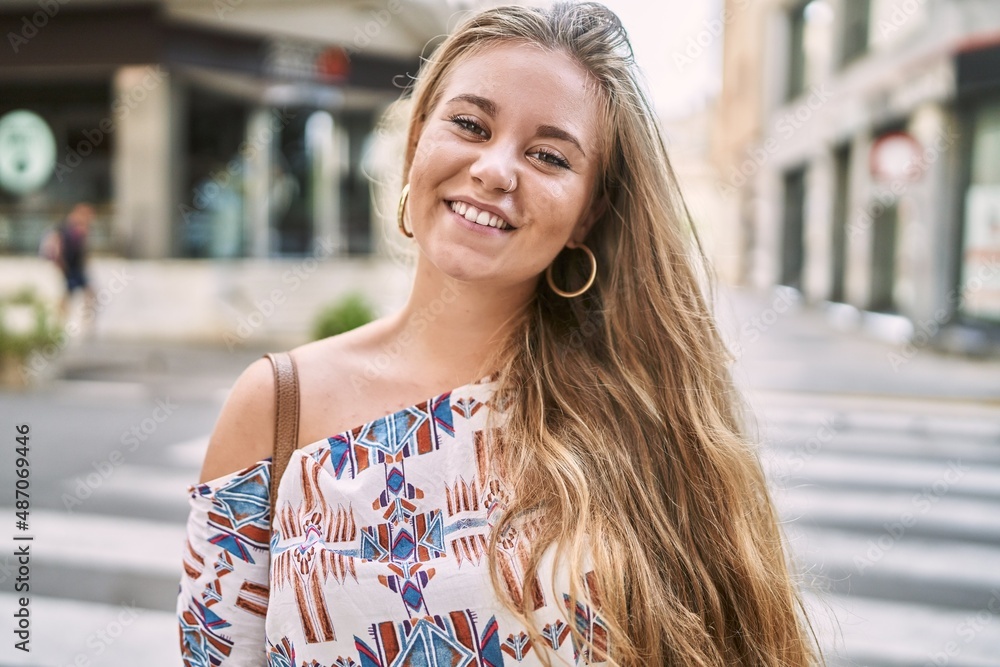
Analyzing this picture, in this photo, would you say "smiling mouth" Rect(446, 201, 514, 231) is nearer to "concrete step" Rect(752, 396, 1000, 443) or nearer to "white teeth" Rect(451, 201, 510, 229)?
"white teeth" Rect(451, 201, 510, 229)

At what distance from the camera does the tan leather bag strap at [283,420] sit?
151 centimetres

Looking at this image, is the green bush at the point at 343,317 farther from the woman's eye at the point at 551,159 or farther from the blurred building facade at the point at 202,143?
the woman's eye at the point at 551,159

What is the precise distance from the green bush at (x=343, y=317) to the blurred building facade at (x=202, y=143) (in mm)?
4433

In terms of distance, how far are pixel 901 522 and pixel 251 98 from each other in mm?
18068

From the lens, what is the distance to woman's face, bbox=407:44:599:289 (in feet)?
4.91

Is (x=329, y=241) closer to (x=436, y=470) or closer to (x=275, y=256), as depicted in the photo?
(x=275, y=256)

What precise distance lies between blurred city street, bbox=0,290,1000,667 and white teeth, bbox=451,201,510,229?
0.72 m

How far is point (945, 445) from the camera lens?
7.34 metres

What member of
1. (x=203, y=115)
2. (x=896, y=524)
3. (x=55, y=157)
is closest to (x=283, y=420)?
(x=896, y=524)

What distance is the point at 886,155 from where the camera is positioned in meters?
13.9

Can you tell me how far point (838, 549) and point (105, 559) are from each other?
403cm

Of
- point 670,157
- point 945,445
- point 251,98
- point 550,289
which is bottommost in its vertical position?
point 550,289

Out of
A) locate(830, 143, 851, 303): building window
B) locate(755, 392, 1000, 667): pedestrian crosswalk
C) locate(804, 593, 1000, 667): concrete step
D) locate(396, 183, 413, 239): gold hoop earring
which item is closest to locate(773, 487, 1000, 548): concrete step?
locate(755, 392, 1000, 667): pedestrian crosswalk

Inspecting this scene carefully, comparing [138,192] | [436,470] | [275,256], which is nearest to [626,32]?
[436,470]
